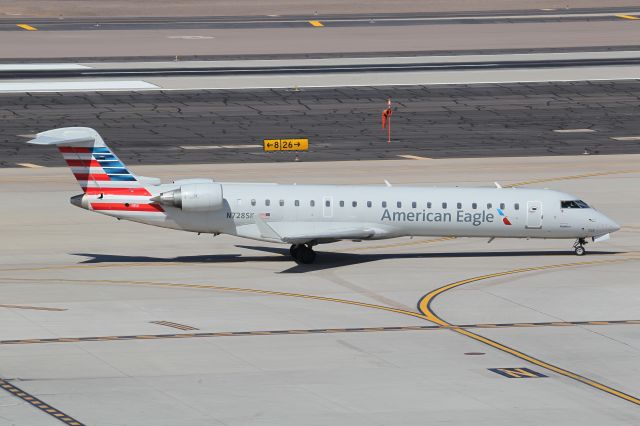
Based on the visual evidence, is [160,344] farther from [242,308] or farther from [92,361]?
[242,308]

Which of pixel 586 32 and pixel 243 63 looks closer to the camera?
pixel 243 63

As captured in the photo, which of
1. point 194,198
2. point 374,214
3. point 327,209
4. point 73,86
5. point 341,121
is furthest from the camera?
point 73,86

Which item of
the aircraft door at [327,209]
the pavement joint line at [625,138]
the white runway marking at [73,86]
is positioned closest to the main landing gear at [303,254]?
the aircraft door at [327,209]

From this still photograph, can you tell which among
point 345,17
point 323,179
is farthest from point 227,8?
point 323,179

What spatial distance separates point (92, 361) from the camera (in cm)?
4100

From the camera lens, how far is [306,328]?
46.2 m

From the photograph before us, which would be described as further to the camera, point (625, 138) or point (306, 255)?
point (625, 138)

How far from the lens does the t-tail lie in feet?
188

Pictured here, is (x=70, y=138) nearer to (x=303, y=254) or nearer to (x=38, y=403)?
(x=303, y=254)

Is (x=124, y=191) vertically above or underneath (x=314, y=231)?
above

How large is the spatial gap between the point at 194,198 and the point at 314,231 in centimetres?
539

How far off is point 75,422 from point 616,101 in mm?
78190

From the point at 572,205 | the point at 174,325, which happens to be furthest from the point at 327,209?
the point at 174,325

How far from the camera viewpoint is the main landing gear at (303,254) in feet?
190
